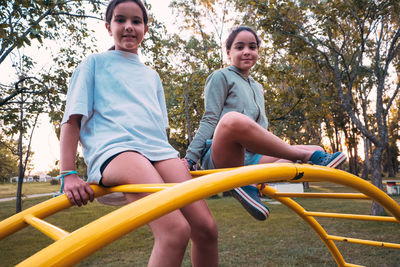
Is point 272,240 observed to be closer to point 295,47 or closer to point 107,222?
point 295,47

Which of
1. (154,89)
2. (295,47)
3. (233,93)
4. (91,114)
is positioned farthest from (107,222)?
(295,47)

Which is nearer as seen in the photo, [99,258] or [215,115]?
[215,115]

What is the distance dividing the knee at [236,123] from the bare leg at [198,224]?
0.30 metres

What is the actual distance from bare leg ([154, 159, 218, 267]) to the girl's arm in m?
0.31

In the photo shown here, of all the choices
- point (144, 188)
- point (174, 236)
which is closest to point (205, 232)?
point (174, 236)

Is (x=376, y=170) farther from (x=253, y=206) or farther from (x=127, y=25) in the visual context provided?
(x=127, y=25)

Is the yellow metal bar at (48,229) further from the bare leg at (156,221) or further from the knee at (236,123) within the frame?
the knee at (236,123)

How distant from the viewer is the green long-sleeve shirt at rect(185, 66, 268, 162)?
5.86ft

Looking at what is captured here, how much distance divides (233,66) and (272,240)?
392 cm

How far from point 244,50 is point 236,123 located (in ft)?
2.63

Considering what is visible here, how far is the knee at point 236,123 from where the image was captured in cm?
136

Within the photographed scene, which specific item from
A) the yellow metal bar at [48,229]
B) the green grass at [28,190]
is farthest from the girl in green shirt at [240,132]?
the green grass at [28,190]

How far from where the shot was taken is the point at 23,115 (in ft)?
21.4

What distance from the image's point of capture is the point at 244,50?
1.96 metres
